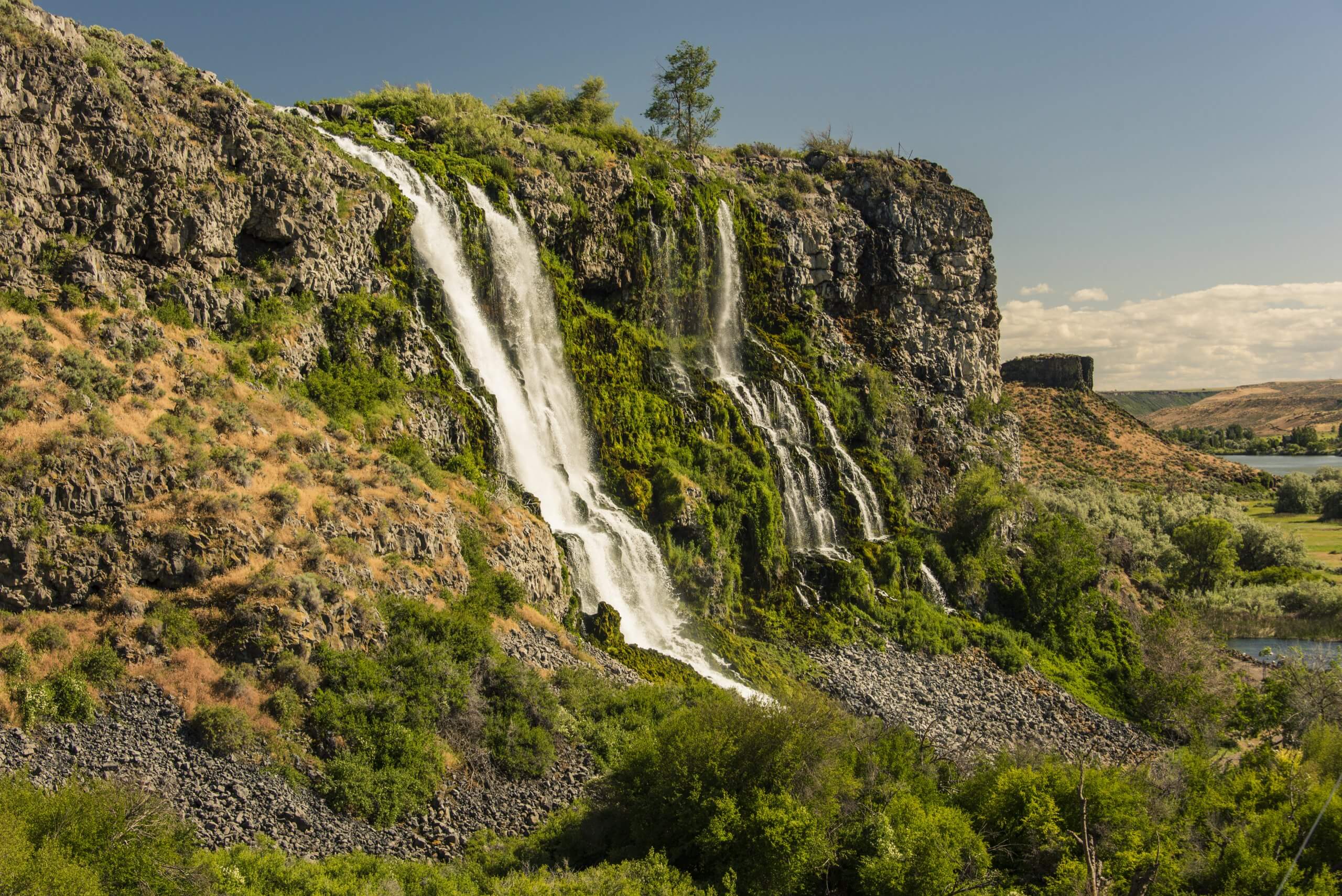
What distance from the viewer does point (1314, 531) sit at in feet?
259

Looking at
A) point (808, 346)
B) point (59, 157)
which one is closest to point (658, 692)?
point (59, 157)

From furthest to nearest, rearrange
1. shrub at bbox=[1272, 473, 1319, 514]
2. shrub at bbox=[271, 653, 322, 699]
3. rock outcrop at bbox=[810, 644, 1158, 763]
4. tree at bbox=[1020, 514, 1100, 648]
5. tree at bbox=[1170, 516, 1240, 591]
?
shrub at bbox=[1272, 473, 1319, 514] → tree at bbox=[1170, 516, 1240, 591] → tree at bbox=[1020, 514, 1100, 648] → rock outcrop at bbox=[810, 644, 1158, 763] → shrub at bbox=[271, 653, 322, 699]

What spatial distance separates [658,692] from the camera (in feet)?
77.4

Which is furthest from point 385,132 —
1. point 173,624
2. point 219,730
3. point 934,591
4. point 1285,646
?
point 1285,646

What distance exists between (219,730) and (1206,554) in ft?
216

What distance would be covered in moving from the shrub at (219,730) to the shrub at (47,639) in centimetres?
283

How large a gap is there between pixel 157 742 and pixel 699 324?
33553 mm

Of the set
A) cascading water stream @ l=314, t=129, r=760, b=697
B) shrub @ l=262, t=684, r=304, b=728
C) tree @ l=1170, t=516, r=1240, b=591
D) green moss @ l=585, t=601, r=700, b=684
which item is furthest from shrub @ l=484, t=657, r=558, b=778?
tree @ l=1170, t=516, r=1240, b=591

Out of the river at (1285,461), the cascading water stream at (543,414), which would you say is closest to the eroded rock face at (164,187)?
the cascading water stream at (543,414)

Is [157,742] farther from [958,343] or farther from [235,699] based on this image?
[958,343]

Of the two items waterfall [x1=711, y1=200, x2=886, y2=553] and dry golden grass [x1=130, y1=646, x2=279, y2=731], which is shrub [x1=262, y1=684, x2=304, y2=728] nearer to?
dry golden grass [x1=130, y1=646, x2=279, y2=731]

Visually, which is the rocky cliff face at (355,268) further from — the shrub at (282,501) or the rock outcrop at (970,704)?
the rock outcrop at (970,704)

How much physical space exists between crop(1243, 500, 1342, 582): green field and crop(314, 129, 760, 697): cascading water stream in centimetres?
5624

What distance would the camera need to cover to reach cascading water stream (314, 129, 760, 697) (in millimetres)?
29188
